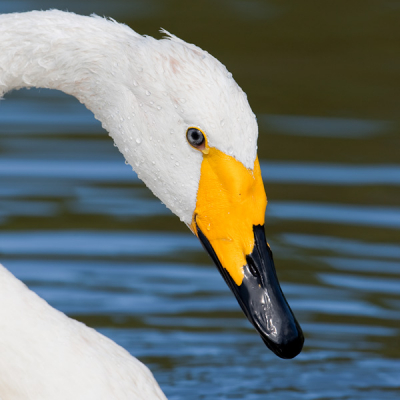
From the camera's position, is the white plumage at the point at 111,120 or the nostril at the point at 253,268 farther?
the nostril at the point at 253,268

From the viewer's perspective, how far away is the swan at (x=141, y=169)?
3.82 meters

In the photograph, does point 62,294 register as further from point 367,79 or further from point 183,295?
point 367,79

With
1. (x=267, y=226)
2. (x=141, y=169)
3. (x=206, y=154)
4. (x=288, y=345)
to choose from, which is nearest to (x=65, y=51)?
(x=141, y=169)

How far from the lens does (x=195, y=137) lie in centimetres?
387

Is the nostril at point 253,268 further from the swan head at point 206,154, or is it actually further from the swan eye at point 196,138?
the swan eye at point 196,138

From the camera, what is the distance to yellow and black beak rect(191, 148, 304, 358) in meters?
3.88

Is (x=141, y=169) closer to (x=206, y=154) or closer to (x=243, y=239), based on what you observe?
(x=206, y=154)

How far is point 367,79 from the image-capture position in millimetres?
9383

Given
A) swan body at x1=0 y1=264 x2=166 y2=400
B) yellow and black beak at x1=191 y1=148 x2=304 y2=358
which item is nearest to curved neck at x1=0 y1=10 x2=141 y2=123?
yellow and black beak at x1=191 y1=148 x2=304 y2=358

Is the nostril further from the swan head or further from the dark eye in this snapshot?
the dark eye

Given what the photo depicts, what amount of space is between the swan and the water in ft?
4.87

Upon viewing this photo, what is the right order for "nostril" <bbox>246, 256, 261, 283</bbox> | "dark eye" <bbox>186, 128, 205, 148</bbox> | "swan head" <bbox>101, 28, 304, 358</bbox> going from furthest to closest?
"nostril" <bbox>246, 256, 261, 283</bbox>, "dark eye" <bbox>186, 128, 205, 148</bbox>, "swan head" <bbox>101, 28, 304, 358</bbox>

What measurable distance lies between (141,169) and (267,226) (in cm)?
315

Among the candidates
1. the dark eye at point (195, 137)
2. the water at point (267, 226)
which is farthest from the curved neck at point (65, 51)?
the water at point (267, 226)
